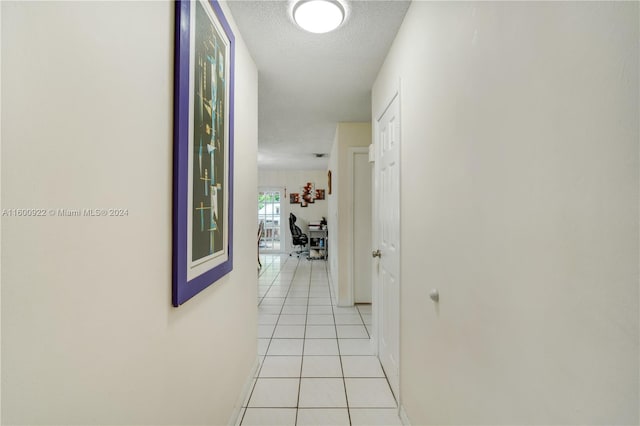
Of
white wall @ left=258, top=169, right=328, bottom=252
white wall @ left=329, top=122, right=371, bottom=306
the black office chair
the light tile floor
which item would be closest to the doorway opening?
white wall @ left=258, top=169, right=328, bottom=252

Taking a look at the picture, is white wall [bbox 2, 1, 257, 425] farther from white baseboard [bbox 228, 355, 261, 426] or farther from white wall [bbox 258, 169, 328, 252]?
white wall [bbox 258, 169, 328, 252]

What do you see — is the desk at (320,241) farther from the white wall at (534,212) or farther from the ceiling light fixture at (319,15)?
the white wall at (534,212)

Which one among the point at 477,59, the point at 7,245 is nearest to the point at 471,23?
the point at 477,59

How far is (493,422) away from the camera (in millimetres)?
841

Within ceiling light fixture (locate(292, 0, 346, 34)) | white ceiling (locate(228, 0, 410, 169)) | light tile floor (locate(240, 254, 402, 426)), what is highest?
white ceiling (locate(228, 0, 410, 169))

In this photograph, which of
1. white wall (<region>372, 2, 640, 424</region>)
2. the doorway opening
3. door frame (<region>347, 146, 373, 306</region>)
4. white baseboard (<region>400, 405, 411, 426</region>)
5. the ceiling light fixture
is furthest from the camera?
the doorway opening

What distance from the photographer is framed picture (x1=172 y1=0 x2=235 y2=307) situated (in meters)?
0.97

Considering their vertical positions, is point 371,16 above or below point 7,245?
above

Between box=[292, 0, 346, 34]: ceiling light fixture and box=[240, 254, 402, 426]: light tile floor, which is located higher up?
box=[292, 0, 346, 34]: ceiling light fixture

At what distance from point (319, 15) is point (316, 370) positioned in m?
2.46

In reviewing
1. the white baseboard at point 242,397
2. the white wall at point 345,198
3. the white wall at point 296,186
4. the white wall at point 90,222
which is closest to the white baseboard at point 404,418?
the white baseboard at point 242,397

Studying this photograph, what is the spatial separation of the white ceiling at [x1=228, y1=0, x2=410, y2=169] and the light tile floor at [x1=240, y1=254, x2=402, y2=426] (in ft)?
7.98

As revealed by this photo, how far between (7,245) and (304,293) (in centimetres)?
420

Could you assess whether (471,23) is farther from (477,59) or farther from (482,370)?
(482,370)
